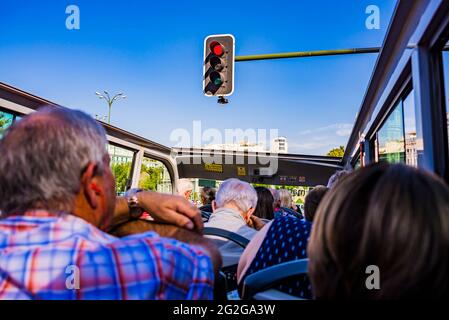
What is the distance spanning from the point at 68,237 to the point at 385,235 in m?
0.76

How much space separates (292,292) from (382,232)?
73 cm

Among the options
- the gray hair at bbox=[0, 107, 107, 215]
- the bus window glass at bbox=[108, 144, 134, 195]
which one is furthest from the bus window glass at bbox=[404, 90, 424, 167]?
the bus window glass at bbox=[108, 144, 134, 195]

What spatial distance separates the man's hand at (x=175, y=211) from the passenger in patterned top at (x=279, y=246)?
0.38m

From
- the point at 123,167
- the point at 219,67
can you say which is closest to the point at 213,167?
the point at 123,167

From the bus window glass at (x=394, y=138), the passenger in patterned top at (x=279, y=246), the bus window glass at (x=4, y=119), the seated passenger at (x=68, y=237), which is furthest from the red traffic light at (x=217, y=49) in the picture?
the seated passenger at (x=68, y=237)

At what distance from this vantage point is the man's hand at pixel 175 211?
135 cm

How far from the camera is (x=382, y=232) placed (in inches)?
29.8

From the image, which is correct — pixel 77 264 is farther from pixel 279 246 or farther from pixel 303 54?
pixel 303 54

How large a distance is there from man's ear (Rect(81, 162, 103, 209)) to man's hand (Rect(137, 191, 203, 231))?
36 cm

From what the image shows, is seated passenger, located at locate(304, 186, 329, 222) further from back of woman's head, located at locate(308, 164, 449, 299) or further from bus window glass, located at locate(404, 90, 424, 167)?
back of woman's head, located at locate(308, 164, 449, 299)

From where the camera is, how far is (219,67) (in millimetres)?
4738

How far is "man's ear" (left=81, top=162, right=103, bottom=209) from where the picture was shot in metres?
1.02

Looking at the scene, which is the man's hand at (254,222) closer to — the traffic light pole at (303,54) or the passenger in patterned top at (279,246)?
the passenger in patterned top at (279,246)

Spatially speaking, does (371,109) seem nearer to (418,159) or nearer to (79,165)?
(418,159)
